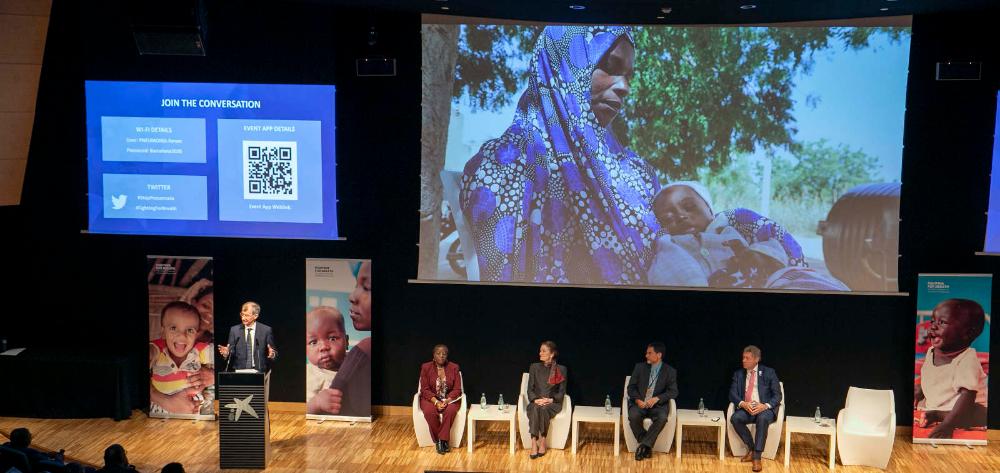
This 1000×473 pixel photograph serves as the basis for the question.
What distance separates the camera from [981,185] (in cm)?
855

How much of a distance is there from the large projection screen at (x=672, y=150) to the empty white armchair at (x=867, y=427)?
965mm

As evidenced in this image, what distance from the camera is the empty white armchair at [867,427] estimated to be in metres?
8.07

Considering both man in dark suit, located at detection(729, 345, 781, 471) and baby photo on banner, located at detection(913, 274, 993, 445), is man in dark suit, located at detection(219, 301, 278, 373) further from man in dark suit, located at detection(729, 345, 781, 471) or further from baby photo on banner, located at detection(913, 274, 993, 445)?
baby photo on banner, located at detection(913, 274, 993, 445)

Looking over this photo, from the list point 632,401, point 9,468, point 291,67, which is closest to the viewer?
point 9,468

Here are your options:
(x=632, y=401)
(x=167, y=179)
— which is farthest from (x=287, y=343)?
(x=632, y=401)

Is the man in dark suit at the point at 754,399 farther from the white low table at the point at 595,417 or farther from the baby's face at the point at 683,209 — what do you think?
the baby's face at the point at 683,209

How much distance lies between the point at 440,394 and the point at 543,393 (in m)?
0.90

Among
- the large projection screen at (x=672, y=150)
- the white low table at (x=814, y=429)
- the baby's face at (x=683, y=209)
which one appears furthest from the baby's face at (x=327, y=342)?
the white low table at (x=814, y=429)

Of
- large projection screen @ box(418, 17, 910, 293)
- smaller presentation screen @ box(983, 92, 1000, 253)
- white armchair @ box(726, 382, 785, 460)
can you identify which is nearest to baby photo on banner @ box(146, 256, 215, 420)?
large projection screen @ box(418, 17, 910, 293)

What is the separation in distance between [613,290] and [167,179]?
4309 millimetres

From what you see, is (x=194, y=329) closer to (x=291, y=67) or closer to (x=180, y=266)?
(x=180, y=266)

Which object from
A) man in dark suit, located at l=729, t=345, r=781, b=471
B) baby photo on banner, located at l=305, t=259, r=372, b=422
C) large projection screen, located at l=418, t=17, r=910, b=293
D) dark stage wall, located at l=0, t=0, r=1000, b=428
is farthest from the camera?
baby photo on banner, located at l=305, t=259, r=372, b=422

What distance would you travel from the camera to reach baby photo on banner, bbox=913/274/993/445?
8539 millimetres

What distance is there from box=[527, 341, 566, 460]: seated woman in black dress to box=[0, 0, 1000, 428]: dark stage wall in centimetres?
60
